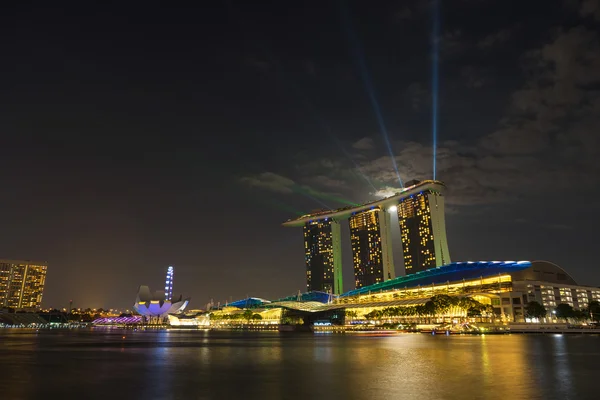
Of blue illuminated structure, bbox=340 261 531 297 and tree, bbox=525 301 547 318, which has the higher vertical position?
blue illuminated structure, bbox=340 261 531 297

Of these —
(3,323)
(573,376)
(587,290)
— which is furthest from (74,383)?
(3,323)

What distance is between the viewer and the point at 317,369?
26.9 metres

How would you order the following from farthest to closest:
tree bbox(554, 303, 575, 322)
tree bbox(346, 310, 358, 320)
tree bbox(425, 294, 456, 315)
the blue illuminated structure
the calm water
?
tree bbox(346, 310, 358, 320) < the blue illuminated structure < tree bbox(554, 303, 575, 322) < tree bbox(425, 294, 456, 315) < the calm water

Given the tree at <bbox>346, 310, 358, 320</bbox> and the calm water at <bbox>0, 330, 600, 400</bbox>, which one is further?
the tree at <bbox>346, 310, 358, 320</bbox>

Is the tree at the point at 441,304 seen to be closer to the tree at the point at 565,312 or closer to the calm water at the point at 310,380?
the tree at the point at 565,312

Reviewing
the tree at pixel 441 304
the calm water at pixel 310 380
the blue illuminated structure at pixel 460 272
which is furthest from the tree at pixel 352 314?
the calm water at pixel 310 380

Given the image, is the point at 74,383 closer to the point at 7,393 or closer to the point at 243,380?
the point at 7,393

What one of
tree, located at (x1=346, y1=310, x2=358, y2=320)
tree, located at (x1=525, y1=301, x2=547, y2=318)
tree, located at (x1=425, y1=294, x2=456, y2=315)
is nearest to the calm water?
tree, located at (x1=425, y1=294, x2=456, y2=315)

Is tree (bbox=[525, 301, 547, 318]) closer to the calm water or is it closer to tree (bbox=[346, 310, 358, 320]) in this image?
tree (bbox=[346, 310, 358, 320])

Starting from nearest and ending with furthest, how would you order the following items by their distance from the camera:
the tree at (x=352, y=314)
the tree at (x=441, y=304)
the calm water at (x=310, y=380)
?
Result: the calm water at (x=310, y=380)
the tree at (x=441, y=304)
the tree at (x=352, y=314)

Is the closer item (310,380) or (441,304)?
(310,380)

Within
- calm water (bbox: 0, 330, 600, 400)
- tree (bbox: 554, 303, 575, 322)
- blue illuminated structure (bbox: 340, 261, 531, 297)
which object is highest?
blue illuminated structure (bbox: 340, 261, 531, 297)

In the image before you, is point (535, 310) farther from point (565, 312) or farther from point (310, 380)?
point (310, 380)

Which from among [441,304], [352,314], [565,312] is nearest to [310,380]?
[441,304]
